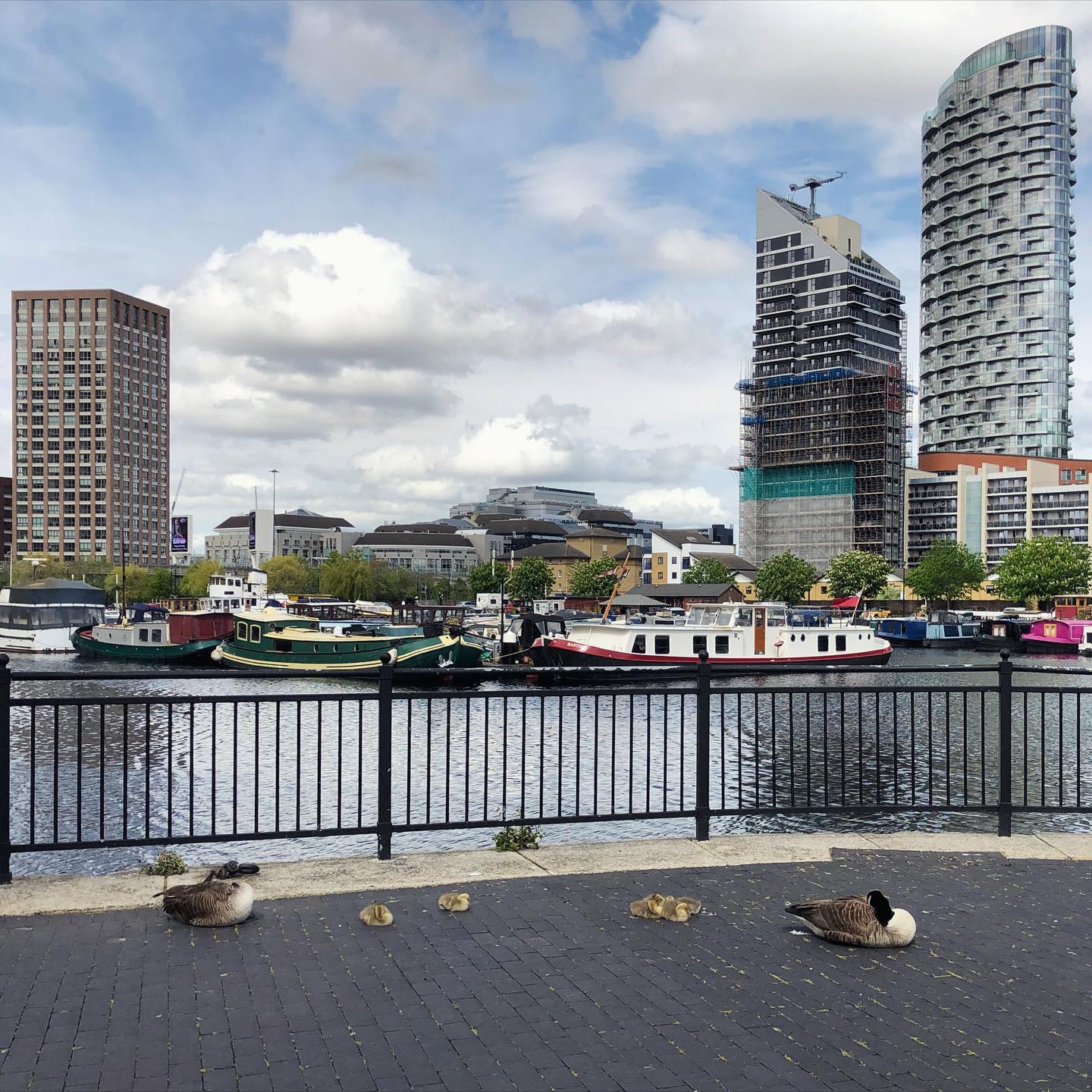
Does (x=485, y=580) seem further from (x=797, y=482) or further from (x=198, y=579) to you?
(x=797, y=482)

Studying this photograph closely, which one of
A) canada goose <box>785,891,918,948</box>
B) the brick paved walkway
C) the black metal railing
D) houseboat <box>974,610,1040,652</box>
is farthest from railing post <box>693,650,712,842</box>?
houseboat <box>974,610,1040,652</box>

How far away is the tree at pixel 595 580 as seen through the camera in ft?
481

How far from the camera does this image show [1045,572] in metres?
104

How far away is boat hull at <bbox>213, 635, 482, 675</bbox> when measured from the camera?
54.7 metres

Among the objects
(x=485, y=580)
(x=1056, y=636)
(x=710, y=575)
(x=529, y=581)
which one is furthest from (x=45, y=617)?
(x=710, y=575)

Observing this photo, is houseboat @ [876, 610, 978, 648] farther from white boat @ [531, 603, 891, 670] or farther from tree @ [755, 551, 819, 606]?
tree @ [755, 551, 819, 606]

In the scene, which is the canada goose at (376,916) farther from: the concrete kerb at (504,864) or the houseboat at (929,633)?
the houseboat at (929,633)

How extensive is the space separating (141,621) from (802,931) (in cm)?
7556

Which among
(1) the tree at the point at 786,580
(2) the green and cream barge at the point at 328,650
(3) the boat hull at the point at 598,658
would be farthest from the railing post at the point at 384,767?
(1) the tree at the point at 786,580

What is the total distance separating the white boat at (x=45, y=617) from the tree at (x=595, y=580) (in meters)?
76.0

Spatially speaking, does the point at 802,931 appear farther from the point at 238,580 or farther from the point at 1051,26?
the point at 1051,26

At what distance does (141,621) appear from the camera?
7494cm

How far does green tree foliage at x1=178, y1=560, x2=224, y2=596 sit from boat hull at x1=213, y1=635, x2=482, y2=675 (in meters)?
98.8

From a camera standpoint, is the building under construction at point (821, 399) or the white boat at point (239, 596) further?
the building under construction at point (821, 399)
